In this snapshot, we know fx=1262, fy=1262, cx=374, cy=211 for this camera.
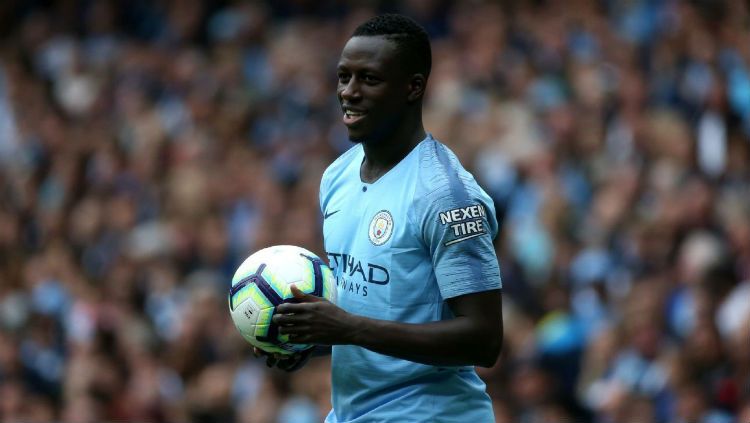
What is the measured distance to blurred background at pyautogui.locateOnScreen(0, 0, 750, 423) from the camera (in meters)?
8.71

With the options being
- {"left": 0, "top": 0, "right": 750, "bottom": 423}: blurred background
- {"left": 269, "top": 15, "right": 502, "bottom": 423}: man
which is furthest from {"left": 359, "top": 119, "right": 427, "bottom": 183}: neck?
{"left": 0, "top": 0, "right": 750, "bottom": 423}: blurred background

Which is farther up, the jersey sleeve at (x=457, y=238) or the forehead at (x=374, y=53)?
the forehead at (x=374, y=53)

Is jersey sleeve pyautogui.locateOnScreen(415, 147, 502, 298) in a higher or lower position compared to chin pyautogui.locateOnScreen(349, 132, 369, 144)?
lower

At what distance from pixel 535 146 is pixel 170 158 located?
15.3ft

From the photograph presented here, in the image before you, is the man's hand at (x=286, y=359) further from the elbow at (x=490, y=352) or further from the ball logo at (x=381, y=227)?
the elbow at (x=490, y=352)

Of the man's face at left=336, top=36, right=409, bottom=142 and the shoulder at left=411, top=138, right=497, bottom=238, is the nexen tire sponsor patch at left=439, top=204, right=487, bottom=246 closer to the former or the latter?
the shoulder at left=411, top=138, right=497, bottom=238

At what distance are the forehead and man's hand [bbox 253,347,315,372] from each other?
1091mm

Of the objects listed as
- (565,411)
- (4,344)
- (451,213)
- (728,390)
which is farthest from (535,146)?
(451,213)

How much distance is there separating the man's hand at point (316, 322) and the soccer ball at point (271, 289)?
145 millimetres

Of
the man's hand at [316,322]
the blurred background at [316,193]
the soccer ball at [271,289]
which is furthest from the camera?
the blurred background at [316,193]

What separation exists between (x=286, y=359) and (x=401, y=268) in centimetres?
61

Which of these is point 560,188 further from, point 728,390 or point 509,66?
point 728,390

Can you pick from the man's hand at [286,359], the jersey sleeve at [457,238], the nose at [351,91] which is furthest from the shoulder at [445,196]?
the man's hand at [286,359]

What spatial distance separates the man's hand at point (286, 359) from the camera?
4.64 metres
